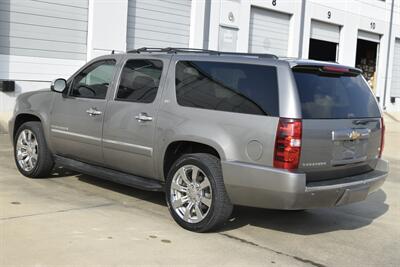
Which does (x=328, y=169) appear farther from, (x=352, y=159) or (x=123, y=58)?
(x=123, y=58)

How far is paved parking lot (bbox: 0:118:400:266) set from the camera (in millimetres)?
4809

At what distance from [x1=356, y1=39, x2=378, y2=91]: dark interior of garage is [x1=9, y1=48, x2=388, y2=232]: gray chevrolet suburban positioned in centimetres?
2125

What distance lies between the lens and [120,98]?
21.5 feet

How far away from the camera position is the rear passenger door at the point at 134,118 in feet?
20.2

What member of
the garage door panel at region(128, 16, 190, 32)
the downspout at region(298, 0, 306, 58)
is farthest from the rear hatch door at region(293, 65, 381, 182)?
the downspout at region(298, 0, 306, 58)

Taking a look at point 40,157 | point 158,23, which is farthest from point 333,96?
point 158,23

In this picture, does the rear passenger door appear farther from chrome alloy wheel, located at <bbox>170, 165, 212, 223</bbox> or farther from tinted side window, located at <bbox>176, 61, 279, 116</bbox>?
chrome alloy wheel, located at <bbox>170, 165, 212, 223</bbox>

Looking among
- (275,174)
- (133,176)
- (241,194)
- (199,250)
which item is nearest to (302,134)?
(275,174)

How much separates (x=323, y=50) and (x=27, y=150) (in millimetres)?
18973

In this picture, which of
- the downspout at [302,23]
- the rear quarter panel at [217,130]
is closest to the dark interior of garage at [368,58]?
the downspout at [302,23]

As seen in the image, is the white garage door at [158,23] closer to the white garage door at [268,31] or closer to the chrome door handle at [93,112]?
the white garage door at [268,31]

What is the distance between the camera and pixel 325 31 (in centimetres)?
2250

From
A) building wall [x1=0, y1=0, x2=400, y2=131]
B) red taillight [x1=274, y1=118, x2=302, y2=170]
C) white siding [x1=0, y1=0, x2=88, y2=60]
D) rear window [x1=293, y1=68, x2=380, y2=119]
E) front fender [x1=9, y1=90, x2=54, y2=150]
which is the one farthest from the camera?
building wall [x1=0, y1=0, x2=400, y2=131]

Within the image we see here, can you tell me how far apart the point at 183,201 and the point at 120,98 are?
1.56 meters
